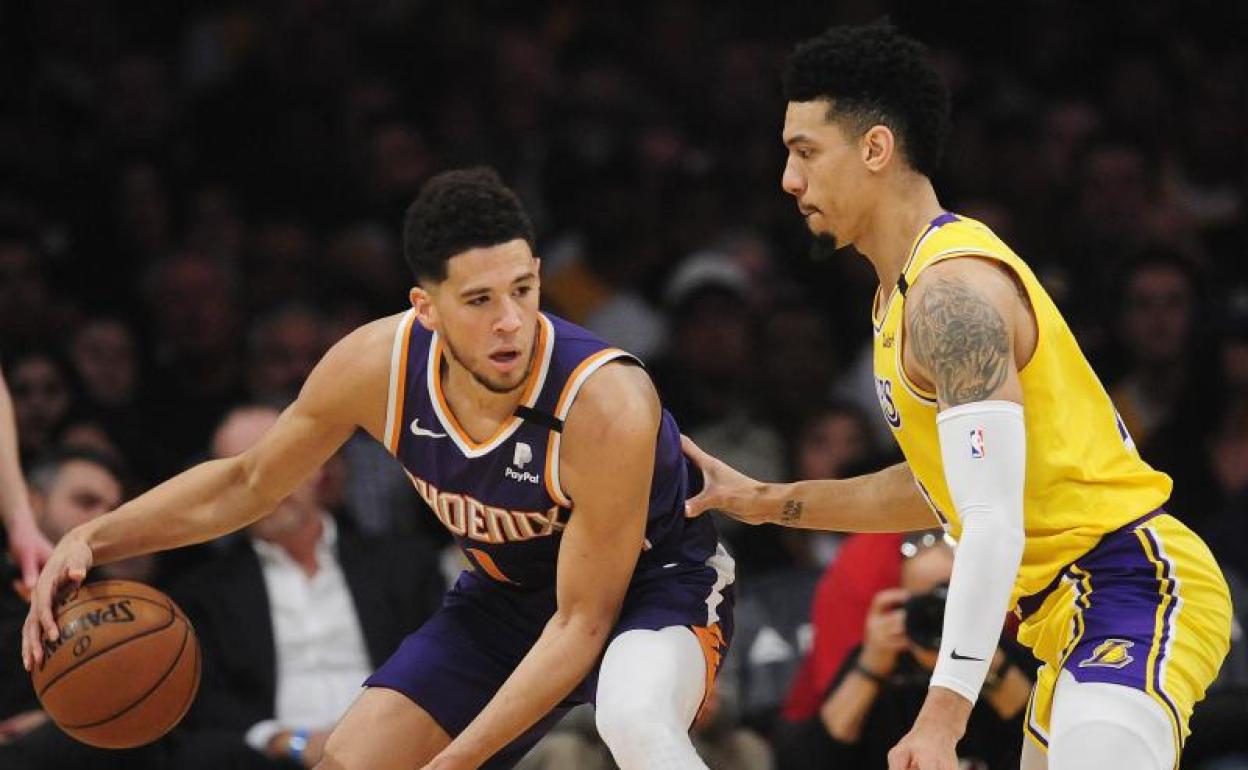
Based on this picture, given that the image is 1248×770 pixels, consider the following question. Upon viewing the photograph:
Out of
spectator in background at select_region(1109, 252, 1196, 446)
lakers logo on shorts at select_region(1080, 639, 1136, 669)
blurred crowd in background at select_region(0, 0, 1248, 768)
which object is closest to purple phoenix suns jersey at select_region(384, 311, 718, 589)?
lakers logo on shorts at select_region(1080, 639, 1136, 669)

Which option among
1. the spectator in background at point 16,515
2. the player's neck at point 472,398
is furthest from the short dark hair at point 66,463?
the player's neck at point 472,398

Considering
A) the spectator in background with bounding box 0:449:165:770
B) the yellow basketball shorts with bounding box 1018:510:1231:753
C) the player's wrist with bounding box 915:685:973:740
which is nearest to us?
the player's wrist with bounding box 915:685:973:740

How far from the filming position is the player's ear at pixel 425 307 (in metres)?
4.55

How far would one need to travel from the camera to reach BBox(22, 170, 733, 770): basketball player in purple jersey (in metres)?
4.43

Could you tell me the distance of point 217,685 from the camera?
6551 millimetres

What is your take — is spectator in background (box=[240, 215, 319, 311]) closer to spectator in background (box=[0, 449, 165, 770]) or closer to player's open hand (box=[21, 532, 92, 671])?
spectator in background (box=[0, 449, 165, 770])

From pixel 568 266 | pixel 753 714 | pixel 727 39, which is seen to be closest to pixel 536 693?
pixel 753 714

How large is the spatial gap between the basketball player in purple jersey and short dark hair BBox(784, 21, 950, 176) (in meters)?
0.75

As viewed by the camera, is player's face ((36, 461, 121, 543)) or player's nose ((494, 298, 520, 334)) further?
player's face ((36, 461, 121, 543))

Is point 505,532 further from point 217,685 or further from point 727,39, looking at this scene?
point 727,39

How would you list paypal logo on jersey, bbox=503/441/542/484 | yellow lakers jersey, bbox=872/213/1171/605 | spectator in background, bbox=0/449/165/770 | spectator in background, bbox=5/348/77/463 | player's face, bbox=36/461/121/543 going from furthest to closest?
spectator in background, bbox=5/348/77/463 < player's face, bbox=36/461/121/543 < spectator in background, bbox=0/449/165/770 < paypal logo on jersey, bbox=503/441/542/484 < yellow lakers jersey, bbox=872/213/1171/605

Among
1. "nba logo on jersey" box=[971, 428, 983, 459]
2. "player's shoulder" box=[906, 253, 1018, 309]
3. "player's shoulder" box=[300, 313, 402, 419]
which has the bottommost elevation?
"nba logo on jersey" box=[971, 428, 983, 459]

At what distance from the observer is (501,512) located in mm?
4637

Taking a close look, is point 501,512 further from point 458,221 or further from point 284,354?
point 284,354
